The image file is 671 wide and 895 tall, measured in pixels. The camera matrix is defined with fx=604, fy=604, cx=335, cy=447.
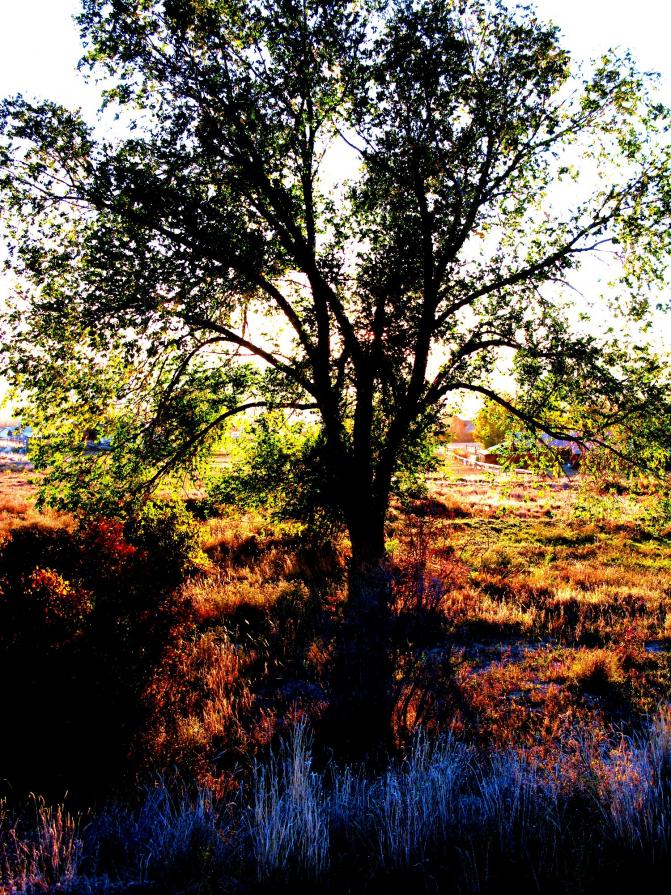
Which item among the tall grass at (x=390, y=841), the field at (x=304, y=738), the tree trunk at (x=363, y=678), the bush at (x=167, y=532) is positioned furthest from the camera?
the bush at (x=167, y=532)

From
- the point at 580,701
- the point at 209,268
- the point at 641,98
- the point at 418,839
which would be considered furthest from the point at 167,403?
the point at 641,98

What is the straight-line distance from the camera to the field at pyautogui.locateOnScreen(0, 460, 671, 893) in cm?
366

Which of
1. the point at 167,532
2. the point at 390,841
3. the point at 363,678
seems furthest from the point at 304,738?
the point at 167,532

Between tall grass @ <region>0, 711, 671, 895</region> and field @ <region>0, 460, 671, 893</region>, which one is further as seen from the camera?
field @ <region>0, 460, 671, 893</region>

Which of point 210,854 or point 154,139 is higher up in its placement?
point 154,139

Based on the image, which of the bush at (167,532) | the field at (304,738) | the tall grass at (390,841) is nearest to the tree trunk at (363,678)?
the field at (304,738)

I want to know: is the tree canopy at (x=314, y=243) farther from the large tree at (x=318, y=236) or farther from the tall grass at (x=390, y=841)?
the tall grass at (x=390, y=841)

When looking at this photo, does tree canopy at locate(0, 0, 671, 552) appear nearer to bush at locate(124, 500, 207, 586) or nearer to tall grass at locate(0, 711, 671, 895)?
bush at locate(124, 500, 207, 586)

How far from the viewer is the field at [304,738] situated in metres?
3.66

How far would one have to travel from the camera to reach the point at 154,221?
1024 centimetres

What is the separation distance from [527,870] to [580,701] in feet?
15.5

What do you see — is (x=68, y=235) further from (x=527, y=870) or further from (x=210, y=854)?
(x=527, y=870)

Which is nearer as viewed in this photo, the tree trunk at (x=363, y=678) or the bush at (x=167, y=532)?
the tree trunk at (x=363, y=678)

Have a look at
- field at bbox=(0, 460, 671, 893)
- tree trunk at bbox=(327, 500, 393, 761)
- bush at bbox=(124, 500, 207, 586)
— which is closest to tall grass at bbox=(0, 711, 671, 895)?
field at bbox=(0, 460, 671, 893)
